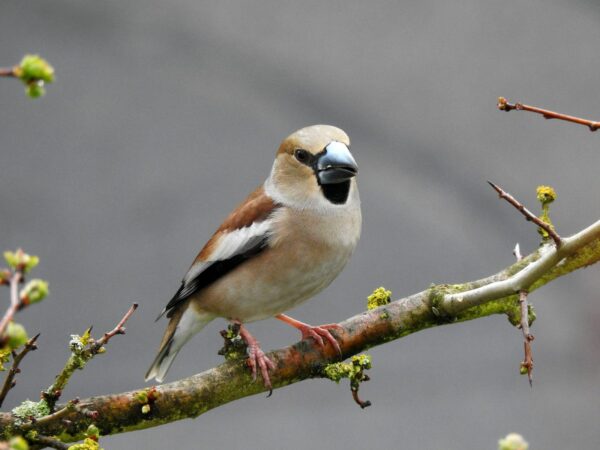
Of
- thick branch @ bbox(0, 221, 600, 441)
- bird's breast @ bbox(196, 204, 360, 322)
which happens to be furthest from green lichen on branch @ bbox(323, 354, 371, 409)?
bird's breast @ bbox(196, 204, 360, 322)

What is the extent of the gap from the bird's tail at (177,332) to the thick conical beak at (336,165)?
22.7 inches

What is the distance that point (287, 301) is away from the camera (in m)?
2.32

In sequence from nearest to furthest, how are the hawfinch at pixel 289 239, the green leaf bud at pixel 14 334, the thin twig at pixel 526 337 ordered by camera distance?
the green leaf bud at pixel 14 334 → the thin twig at pixel 526 337 → the hawfinch at pixel 289 239

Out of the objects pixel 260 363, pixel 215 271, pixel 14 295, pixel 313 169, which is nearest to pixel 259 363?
pixel 260 363

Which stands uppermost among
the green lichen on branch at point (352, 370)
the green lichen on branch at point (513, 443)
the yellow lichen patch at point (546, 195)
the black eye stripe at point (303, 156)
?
the black eye stripe at point (303, 156)

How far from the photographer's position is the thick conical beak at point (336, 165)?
2.14 metres

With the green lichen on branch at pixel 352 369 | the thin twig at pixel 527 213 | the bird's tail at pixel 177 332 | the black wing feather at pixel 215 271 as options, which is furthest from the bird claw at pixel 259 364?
the thin twig at pixel 527 213

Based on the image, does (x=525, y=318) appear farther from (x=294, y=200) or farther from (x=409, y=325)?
(x=294, y=200)

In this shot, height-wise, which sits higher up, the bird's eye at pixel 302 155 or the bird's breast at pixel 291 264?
the bird's eye at pixel 302 155

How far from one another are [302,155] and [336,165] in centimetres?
18

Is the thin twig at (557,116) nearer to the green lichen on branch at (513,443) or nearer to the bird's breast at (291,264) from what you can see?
the green lichen on branch at (513,443)

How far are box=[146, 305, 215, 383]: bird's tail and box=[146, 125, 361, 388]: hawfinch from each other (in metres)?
0.07

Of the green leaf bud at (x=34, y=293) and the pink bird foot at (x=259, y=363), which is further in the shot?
the pink bird foot at (x=259, y=363)

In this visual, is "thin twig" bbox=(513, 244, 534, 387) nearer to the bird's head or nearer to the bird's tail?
the bird's head
